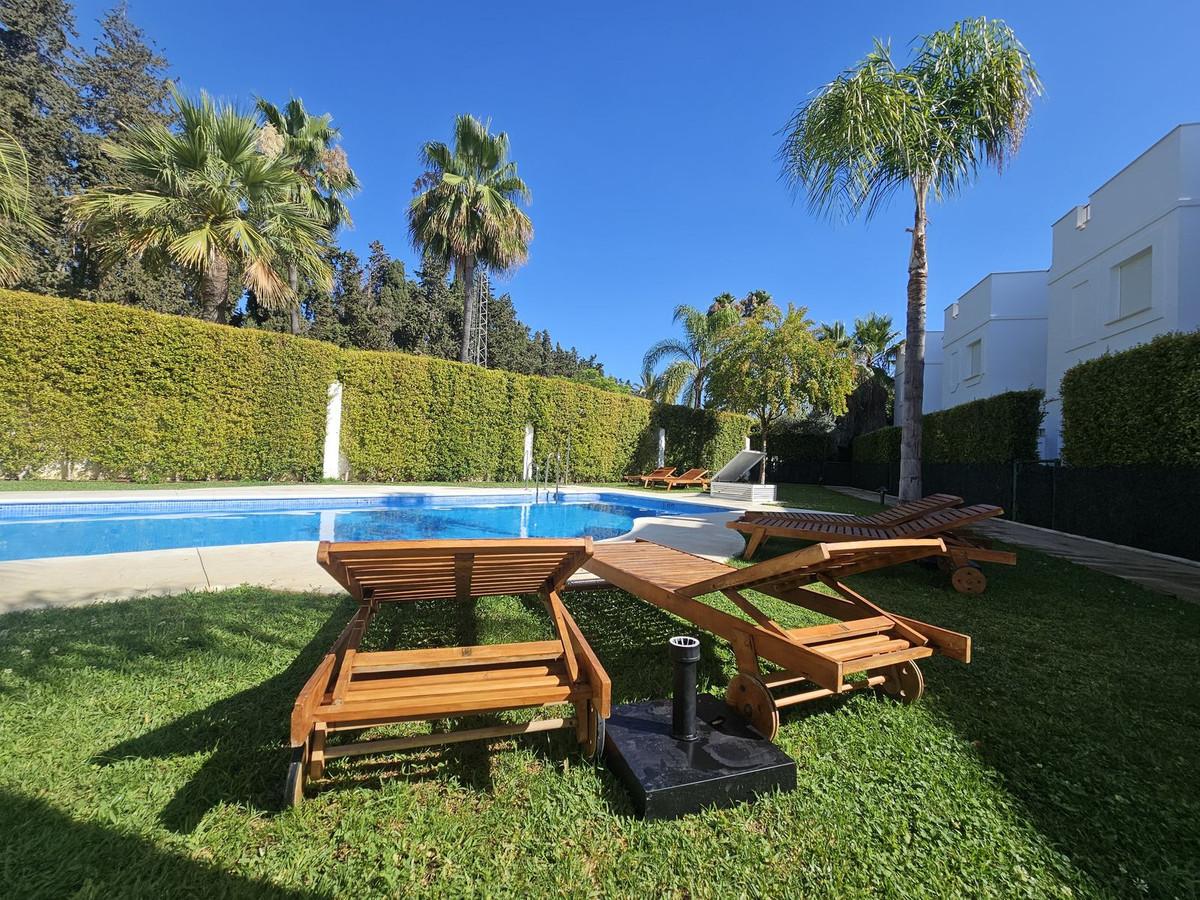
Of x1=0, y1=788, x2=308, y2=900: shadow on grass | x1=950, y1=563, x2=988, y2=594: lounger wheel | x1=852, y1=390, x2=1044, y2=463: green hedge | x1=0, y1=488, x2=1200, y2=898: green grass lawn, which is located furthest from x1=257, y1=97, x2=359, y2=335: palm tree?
x1=852, y1=390, x2=1044, y2=463: green hedge

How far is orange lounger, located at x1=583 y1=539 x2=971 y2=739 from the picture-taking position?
2.18 meters

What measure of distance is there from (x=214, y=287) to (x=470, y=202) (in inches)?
353

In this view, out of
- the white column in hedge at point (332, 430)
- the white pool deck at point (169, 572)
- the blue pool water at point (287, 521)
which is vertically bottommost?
the blue pool water at point (287, 521)

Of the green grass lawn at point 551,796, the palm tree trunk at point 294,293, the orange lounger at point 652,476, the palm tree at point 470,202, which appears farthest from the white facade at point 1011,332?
the palm tree trunk at point 294,293

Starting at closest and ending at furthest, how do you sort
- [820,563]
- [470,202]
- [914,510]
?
[820,563], [914,510], [470,202]

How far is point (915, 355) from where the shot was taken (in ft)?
24.1

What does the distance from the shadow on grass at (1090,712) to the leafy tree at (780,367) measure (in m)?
12.7

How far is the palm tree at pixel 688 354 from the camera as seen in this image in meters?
23.6

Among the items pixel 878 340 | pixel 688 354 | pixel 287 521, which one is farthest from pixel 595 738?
pixel 878 340

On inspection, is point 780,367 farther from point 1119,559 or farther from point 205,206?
point 205,206

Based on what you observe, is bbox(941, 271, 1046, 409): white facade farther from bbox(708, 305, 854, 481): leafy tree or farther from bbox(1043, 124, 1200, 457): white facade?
→ bbox(708, 305, 854, 481): leafy tree

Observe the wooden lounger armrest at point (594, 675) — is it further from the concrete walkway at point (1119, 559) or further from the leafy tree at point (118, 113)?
the leafy tree at point (118, 113)

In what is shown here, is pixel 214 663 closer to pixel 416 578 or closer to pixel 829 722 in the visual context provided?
pixel 416 578

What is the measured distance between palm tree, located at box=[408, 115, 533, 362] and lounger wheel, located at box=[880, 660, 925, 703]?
1669 centimetres
